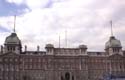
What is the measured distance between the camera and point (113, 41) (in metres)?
135

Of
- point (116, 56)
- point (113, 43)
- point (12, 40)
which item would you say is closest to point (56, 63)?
point (12, 40)

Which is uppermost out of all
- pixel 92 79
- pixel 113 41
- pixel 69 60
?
pixel 113 41

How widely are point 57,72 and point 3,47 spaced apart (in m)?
25.3

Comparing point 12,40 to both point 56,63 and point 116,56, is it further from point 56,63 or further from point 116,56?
point 116,56

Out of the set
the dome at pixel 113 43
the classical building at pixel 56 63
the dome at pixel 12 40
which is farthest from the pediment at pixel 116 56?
the dome at pixel 12 40

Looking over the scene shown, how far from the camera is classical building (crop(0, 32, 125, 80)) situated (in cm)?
12725

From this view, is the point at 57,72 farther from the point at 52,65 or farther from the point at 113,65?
the point at 113,65

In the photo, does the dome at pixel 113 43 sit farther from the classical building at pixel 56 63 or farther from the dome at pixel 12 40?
the dome at pixel 12 40

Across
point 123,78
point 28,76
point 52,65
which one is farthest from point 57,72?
point 123,78

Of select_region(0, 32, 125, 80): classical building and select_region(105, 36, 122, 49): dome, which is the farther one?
select_region(105, 36, 122, 49): dome

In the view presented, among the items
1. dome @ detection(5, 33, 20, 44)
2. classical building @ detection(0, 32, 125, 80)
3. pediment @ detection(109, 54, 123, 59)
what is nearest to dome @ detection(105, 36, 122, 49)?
classical building @ detection(0, 32, 125, 80)

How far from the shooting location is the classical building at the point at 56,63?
127 meters

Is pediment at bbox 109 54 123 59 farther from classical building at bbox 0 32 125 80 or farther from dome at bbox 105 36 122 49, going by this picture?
dome at bbox 105 36 122 49

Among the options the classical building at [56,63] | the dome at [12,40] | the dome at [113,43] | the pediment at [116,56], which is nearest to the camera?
the classical building at [56,63]
